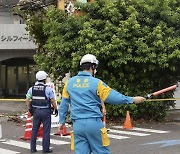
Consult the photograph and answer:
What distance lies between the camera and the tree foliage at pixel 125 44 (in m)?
13.5

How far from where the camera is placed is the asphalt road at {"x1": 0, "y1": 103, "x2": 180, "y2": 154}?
374 inches

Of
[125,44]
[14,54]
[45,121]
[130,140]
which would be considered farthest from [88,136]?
[14,54]

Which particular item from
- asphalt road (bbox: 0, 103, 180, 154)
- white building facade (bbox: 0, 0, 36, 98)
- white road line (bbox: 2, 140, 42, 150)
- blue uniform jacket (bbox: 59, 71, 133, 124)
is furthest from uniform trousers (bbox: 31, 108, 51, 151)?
white building facade (bbox: 0, 0, 36, 98)

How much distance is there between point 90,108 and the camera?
5367 mm

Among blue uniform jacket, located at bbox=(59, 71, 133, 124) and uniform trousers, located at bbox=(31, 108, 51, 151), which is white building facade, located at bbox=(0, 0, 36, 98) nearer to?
uniform trousers, located at bbox=(31, 108, 51, 151)

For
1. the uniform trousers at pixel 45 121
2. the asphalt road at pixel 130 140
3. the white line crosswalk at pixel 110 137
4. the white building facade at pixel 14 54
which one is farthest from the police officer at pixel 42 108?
the white building facade at pixel 14 54

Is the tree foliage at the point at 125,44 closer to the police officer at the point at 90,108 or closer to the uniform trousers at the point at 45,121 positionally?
the uniform trousers at the point at 45,121

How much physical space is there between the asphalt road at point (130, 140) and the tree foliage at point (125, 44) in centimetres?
138

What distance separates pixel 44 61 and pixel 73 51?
1.83 m

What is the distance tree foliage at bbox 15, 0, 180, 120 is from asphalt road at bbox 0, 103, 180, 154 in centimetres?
138

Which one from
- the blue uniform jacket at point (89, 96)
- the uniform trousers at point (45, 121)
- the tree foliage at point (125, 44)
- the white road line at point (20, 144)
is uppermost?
the tree foliage at point (125, 44)

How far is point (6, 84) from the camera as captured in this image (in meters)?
31.6

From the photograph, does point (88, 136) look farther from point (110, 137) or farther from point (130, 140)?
point (110, 137)

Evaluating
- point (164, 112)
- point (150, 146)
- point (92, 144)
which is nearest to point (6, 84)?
point (164, 112)
